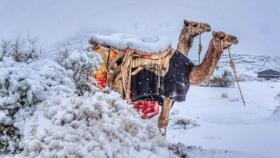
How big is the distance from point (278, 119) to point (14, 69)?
29.8ft

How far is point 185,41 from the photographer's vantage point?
9.23 meters

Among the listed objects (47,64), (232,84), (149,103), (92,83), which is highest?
(47,64)

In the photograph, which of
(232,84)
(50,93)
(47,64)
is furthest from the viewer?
(232,84)

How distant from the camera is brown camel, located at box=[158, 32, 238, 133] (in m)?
8.82

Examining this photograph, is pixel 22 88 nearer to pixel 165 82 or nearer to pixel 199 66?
pixel 165 82

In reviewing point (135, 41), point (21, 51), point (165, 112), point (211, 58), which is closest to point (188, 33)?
point (211, 58)

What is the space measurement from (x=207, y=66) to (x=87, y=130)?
4.48m

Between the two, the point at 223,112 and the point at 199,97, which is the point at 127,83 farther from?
the point at 199,97

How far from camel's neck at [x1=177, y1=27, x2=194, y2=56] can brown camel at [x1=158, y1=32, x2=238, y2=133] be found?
34 centimetres

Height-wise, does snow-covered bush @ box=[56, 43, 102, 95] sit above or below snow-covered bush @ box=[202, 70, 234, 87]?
above

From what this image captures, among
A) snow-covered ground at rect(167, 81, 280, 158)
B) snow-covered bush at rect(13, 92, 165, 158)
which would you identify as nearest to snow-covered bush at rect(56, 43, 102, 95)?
snow-covered ground at rect(167, 81, 280, 158)

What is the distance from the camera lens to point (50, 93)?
19.7 feet

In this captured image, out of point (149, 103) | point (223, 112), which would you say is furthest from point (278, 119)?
point (149, 103)

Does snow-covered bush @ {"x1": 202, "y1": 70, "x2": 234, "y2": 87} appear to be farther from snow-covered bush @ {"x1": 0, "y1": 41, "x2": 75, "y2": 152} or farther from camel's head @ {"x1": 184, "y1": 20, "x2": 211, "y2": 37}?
snow-covered bush @ {"x1": 0, "y1": 41, "x2": 75, "y2": 152}
